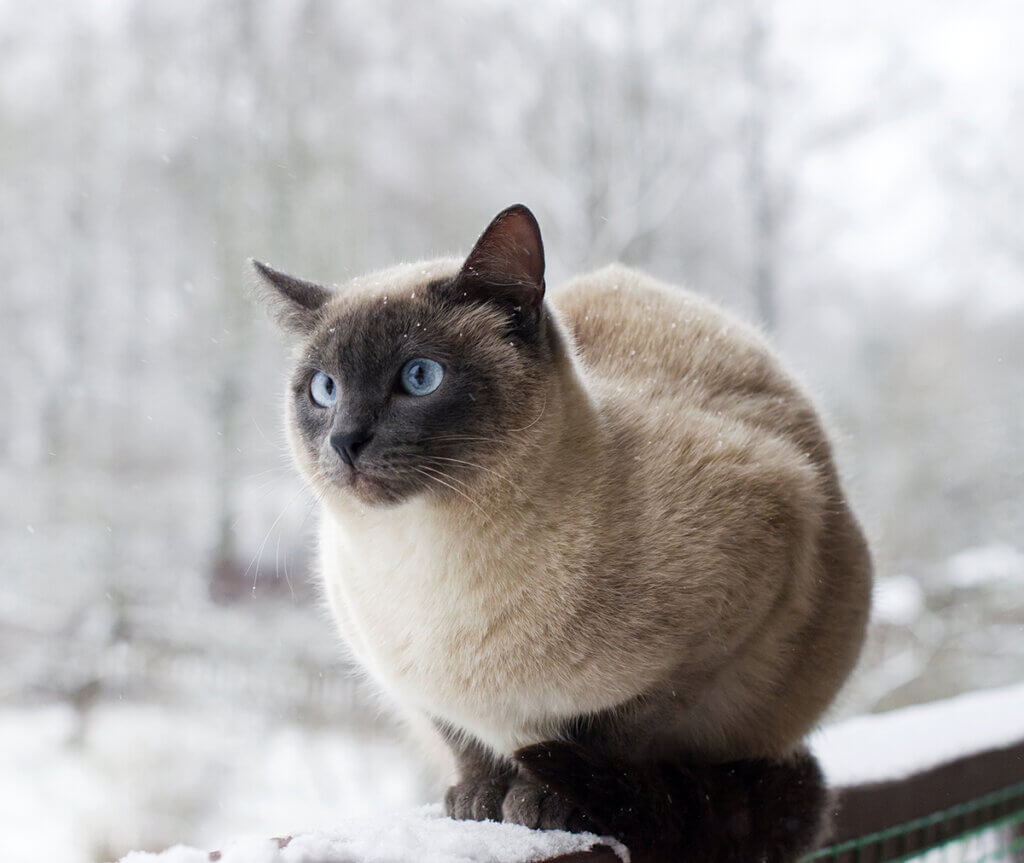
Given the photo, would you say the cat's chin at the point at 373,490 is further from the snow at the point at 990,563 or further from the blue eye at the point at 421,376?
the snow at the point at 990,563

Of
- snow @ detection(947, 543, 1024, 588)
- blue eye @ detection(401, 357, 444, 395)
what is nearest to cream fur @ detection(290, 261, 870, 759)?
blue eye @ detection(401, 357, 444, 395)

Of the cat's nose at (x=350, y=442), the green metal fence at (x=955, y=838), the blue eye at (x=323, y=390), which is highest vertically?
the blue eye at (x=323, y=390)

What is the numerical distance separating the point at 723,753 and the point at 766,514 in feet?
0.94

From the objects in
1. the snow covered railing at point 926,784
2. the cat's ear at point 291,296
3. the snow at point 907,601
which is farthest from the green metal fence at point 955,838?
the snow at point 907,601

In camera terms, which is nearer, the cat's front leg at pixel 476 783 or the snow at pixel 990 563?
the cat's front leg at pixel 476 783

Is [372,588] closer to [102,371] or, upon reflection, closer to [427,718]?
[427,718]

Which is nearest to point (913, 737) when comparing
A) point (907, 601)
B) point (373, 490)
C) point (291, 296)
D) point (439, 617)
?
point (439, 617)

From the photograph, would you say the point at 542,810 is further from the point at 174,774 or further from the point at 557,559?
the point at 174,774

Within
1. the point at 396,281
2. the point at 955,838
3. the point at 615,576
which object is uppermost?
the point at 396,281

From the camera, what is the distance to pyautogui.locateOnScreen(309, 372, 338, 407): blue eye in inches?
39.3

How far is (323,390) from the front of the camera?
1009 mm

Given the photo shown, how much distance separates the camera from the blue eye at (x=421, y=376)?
939 millimetres

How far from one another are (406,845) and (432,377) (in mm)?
435

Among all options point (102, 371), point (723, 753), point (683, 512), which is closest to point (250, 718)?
point (102, 371)
